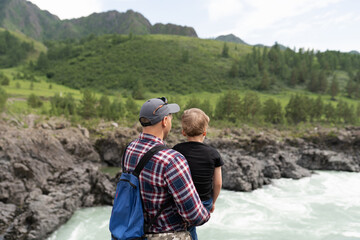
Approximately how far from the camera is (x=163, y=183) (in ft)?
7.67

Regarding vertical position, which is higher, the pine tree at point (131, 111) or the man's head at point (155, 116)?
the man's head at point (155, 116)

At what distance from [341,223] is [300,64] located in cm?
8752

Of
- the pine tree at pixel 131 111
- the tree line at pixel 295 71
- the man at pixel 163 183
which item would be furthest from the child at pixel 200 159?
the tree line at pixel 295 71

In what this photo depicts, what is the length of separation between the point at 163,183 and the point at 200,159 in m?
0.54

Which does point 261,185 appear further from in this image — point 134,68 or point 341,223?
point 134,68

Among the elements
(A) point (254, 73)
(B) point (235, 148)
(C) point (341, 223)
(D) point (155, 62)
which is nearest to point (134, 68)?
(D) point (155, 62)

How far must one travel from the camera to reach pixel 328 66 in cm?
9219

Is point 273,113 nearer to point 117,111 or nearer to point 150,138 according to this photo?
point 117,111

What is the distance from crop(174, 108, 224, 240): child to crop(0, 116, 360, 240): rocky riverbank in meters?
9.82

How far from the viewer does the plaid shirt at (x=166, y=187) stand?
2.30 meters

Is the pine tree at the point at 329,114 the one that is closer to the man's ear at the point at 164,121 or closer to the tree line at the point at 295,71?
the tree line at the point at 295,71

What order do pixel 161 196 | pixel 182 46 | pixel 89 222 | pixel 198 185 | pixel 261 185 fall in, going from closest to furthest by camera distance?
pixel 161 196 → pixel 198 185 → pixel 89 222 → pixel 261 185 → pixel 182 46

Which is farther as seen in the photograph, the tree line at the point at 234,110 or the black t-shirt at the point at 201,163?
the tree line at the point at 234,110

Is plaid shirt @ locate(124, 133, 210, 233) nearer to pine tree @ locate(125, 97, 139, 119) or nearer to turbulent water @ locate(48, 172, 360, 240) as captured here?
turbulent water @ locate(48, 172, 360, 240)
